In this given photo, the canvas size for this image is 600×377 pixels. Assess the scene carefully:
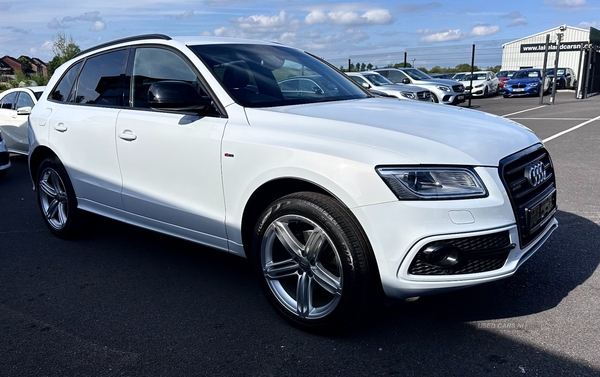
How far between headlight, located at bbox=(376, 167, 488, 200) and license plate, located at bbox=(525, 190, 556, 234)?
40 centimetres

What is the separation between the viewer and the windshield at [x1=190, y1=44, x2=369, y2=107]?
367 cm

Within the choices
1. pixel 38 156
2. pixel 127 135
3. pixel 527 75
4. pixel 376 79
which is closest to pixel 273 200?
pixel 127 135

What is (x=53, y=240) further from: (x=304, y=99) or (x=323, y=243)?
(x=323, y=243)

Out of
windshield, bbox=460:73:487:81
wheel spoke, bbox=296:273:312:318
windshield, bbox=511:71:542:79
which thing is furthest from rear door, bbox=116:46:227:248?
windshield, bbox=511:71:542:79

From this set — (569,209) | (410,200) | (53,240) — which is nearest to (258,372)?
(410,200)

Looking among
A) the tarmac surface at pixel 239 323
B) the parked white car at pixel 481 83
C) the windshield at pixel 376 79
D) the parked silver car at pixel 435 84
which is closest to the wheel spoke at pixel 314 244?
the tarmac surface at pixel 239 323

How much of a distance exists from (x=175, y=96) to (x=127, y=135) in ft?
2.66

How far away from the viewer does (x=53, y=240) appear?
522cm

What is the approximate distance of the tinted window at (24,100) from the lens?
9.95 m

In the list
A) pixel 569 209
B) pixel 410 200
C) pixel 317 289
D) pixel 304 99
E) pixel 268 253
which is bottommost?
pixel 569 209

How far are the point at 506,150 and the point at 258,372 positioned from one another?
5.87ft

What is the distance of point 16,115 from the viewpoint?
10133 mm

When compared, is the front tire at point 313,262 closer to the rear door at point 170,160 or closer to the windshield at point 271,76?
the rear door at point 170,160

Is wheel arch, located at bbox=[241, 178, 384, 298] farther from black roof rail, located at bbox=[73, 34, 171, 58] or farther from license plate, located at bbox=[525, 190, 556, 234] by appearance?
black roof rail, located at bbox=[73, 34, 171, 58]
